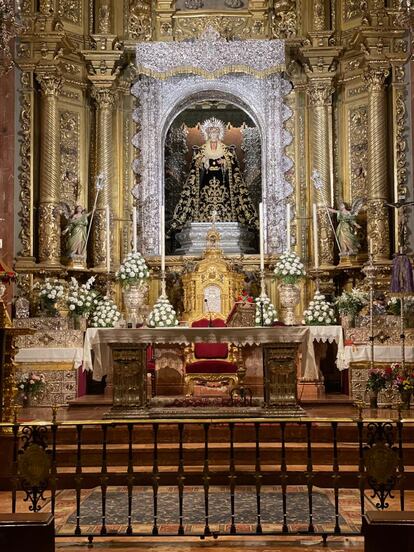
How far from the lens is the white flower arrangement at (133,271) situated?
1445 cm

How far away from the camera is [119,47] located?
15.8 metres

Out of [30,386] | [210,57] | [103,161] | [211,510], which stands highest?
[210,57]

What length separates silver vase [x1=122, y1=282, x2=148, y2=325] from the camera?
14781 mm

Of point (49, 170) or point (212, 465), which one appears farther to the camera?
point (49, 170)

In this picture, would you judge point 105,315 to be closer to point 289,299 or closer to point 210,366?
point 289,299

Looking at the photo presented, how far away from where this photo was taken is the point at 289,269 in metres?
14.5

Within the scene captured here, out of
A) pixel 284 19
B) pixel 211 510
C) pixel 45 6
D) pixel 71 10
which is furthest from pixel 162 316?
pixel 211 510

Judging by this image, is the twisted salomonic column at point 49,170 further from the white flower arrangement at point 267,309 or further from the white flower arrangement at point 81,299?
the white flower arrangement at point 267,309

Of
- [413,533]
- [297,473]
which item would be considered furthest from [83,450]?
[413,533]

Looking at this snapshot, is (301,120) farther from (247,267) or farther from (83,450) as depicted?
(83,450)

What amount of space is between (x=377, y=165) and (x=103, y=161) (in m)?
4.60

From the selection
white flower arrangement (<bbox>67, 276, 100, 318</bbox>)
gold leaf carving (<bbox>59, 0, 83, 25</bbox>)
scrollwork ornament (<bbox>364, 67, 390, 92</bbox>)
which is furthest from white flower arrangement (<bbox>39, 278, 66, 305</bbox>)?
scrollwork ornament (<bbox>364, 67, 390, 92</bbox>)

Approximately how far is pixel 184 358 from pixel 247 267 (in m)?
3.99

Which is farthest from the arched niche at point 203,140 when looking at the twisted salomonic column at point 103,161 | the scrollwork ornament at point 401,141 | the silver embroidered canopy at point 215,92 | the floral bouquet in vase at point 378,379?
the floral bouquet in vase at point 378,379
